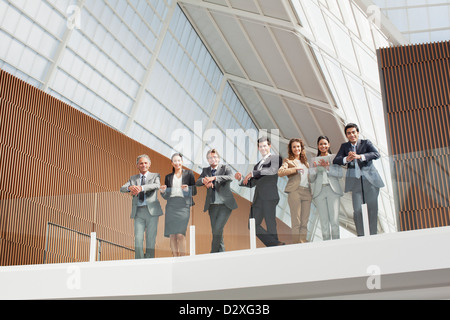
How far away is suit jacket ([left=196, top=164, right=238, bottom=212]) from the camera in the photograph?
48.5 feet

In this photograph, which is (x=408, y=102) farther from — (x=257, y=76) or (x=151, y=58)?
(x=257, y=76)

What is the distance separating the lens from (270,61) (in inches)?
1499

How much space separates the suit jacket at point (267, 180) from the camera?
14.4 m

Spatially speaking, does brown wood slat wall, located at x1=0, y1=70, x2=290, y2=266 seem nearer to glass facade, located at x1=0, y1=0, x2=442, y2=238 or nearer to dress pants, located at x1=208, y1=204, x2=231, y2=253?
dress pants, located at x1=208, y1=204, x2=231, y2=253

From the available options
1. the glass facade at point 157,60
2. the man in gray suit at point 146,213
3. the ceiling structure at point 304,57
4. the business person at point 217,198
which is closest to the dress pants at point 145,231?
the man in gray suit at point 146,213

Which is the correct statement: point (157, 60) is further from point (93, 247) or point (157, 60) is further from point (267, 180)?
point (267, 180)

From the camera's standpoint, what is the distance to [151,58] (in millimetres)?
33531

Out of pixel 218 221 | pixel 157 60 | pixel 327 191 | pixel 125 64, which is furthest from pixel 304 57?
pixel 218 221

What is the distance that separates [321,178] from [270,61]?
24822 millimetres

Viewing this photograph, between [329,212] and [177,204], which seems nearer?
[329,212]

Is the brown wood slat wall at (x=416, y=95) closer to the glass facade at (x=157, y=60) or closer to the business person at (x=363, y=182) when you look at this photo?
the glass facade at (x=157, y=60)

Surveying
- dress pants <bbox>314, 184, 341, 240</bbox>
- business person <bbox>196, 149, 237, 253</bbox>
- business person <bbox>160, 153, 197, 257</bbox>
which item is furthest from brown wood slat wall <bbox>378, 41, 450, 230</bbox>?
business person <bbox>160, 153, 197, 257</bbox>

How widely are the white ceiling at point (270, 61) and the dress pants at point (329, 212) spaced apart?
1925 cm

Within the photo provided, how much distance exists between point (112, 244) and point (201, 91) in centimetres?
2518
